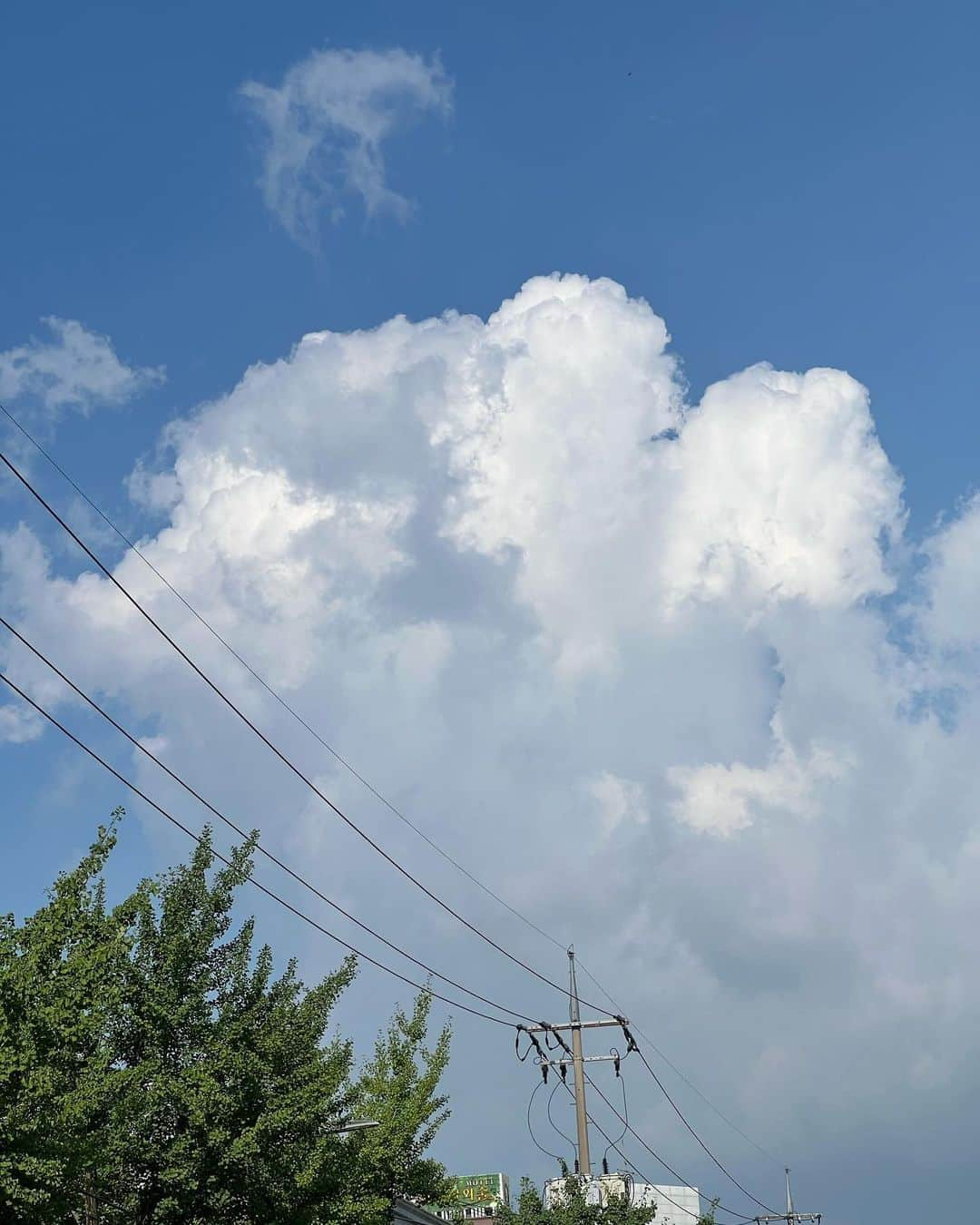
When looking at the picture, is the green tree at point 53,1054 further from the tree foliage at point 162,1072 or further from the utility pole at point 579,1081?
the utility pole at point 579,1081

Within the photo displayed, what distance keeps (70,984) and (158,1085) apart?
13.9 feet

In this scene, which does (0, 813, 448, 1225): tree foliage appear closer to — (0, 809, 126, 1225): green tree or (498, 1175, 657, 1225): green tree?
(0, 809, 126, 1225): green tree

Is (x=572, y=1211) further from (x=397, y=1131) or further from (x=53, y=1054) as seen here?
(x=53, y=1054)

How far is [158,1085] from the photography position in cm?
2188

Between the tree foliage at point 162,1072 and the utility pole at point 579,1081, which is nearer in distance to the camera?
the tree foliage at point 162,1072

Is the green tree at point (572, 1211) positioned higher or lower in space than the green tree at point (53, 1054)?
higher

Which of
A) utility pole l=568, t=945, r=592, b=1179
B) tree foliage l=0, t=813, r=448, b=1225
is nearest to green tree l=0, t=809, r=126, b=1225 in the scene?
tree foliage l=0, t=813, r=448, b=1225

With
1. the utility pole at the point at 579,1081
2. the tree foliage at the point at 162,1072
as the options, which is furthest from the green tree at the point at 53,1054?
the utility pole at the point at 579,1081

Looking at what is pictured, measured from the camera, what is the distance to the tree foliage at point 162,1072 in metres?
17.8

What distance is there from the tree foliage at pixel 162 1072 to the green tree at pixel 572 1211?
14.9 m

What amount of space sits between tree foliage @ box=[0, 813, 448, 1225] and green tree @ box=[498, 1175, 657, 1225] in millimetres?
14871

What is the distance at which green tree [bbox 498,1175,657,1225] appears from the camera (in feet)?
135

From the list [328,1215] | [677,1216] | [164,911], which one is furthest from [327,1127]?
[677,1216]

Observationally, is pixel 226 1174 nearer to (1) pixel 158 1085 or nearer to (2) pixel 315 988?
(1) pixel 158 1085
